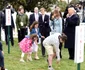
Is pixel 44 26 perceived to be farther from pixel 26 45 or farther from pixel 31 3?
pixel 31 3

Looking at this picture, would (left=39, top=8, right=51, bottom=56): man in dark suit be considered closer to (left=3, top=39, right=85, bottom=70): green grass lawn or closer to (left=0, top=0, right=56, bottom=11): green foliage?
(left=3, top=39, right=85, bottom=70): green grass lawn

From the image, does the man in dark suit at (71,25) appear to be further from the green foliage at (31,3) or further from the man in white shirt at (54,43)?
the green foliage at (31,3)

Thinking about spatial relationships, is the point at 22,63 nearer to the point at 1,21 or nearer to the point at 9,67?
the point at 9,67

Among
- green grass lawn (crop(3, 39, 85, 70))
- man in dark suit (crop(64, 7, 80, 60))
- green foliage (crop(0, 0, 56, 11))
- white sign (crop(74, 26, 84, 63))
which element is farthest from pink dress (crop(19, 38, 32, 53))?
green foliage (crop(0, 0, 56, 11))

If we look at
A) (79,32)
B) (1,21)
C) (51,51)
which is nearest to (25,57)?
(51,51)

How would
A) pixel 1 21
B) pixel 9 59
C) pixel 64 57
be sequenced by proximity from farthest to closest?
1. pixel 1 21
2. pixel 64 57
3. pixel 9 59

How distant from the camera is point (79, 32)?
784 centimetres

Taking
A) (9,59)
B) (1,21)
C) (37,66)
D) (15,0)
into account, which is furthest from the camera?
(15,0)

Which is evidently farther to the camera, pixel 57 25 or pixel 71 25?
pixel 71 25

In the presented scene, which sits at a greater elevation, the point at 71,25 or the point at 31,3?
the point at 31,3

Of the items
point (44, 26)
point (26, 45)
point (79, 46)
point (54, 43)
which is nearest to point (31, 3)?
point (44, 26)

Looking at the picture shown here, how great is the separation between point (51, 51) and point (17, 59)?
7.64 ft

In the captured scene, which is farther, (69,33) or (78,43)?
(69,33)

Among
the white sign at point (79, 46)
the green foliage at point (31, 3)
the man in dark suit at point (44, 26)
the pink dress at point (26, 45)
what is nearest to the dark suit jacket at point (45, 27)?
the man in dark suit at point (44, 26)
